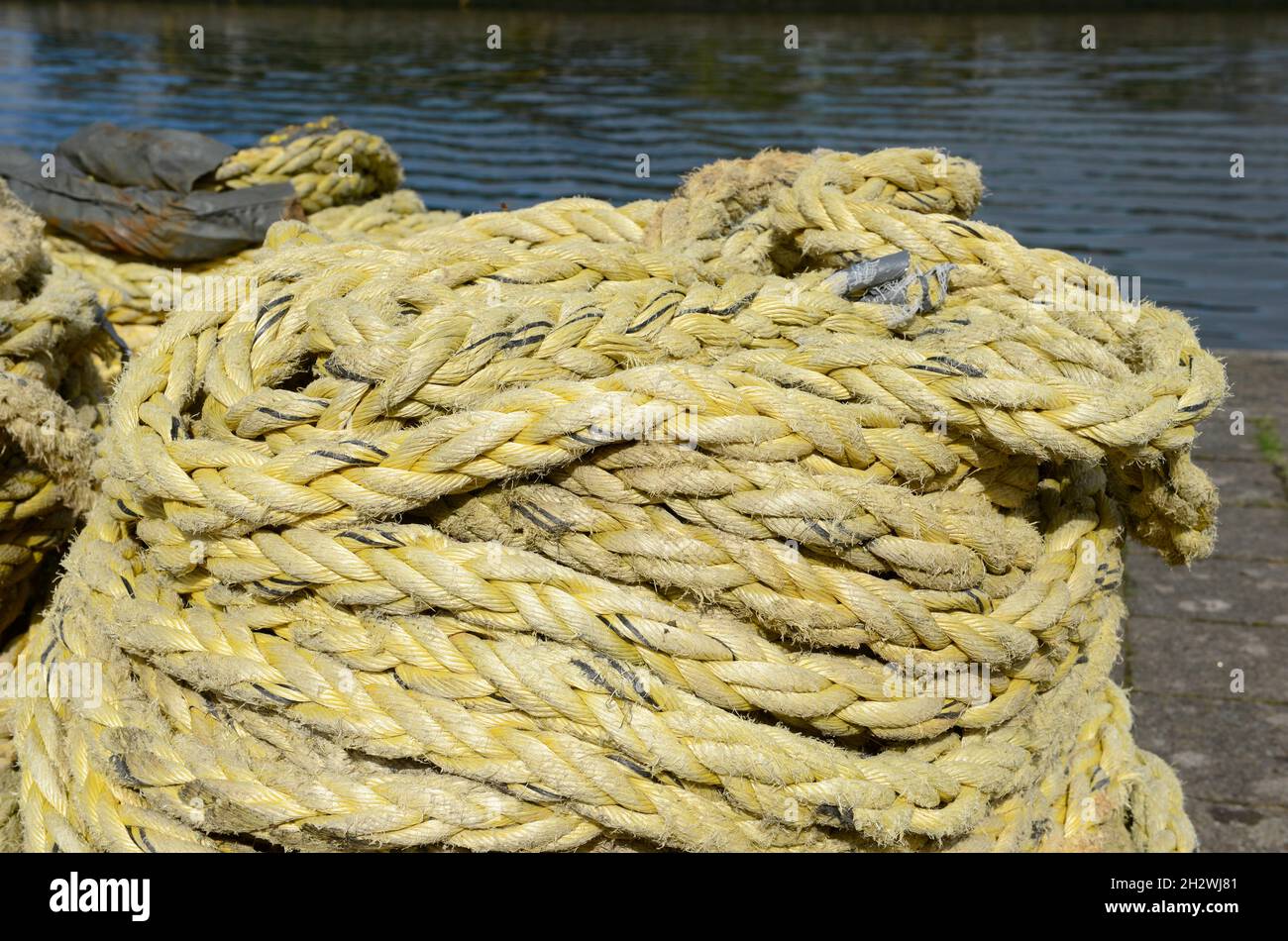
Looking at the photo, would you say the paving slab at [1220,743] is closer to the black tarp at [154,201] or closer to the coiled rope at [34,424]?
the coiled rope at [34,424]

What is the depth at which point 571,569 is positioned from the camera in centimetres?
132

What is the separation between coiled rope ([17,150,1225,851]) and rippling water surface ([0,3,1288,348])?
683 cm

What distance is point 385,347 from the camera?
1280 millimetres

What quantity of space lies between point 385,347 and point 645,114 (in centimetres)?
1203

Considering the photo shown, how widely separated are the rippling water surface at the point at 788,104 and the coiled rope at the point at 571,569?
683 centimetres

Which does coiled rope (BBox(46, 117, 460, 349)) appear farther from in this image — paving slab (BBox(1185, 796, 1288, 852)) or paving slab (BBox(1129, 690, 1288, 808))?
paving slab (BBox(1185, 796, 1288, 852))

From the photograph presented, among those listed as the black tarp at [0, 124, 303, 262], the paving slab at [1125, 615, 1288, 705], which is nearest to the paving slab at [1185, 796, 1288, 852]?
the paving slab at [1125, 615, 1288, 705]

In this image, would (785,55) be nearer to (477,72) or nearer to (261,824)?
(477,72)

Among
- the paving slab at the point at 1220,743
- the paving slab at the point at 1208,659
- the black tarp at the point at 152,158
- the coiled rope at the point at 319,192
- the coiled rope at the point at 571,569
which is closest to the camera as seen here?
the coiled rope at the point at 571,569

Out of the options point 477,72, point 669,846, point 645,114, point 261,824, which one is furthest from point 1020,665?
point 477,72

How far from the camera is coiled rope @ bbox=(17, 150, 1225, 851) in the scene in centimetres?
125

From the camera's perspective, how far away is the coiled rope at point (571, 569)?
1.25 meters

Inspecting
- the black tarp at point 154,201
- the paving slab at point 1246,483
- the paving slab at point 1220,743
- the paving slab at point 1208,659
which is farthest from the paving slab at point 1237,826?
the black tarp at point 154,201

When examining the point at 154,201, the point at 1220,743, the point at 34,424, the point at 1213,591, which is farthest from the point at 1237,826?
the point at 154,201
